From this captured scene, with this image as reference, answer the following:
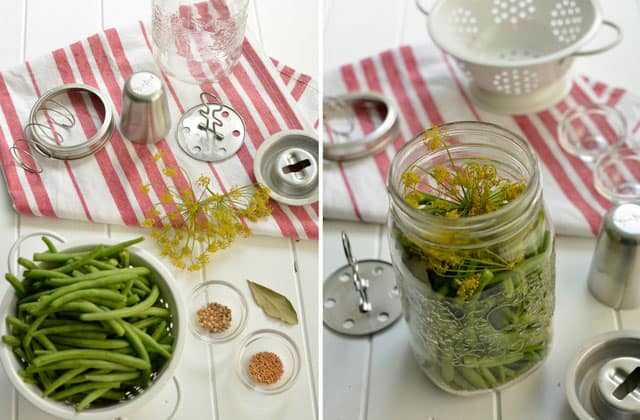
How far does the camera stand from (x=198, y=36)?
52.4 inches

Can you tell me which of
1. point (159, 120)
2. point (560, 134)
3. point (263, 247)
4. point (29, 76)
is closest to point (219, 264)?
point (263, 247)

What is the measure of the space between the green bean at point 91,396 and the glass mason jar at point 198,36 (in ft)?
1.61

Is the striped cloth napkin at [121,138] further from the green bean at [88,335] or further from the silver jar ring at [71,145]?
the green bean at [88,335]

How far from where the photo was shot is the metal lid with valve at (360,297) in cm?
112

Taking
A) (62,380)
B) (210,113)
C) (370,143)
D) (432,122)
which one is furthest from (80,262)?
(432,122)

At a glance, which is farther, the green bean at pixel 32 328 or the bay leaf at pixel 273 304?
the bay leaf at pixel 273 304

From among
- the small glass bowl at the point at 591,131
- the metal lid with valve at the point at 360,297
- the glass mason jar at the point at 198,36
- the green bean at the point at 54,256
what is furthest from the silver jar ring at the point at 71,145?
the small glass bowl at the point at 591,131

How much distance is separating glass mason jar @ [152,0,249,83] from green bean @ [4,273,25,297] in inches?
16.7

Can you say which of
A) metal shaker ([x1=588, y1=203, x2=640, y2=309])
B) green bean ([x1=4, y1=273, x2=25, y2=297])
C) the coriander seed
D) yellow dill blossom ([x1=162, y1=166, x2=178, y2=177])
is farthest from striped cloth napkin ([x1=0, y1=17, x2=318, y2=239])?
metal shaker ([x1=588, y1=203, x2=640, y2=309])

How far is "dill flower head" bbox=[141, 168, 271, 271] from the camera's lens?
1.11 metres

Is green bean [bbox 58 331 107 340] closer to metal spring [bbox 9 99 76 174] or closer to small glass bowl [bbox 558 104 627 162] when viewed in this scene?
metal spring [bbox 9 99 76 174]

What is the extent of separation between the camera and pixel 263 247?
1.13m

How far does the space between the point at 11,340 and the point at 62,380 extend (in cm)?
7

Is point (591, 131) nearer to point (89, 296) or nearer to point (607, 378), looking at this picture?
point (607, 378)
